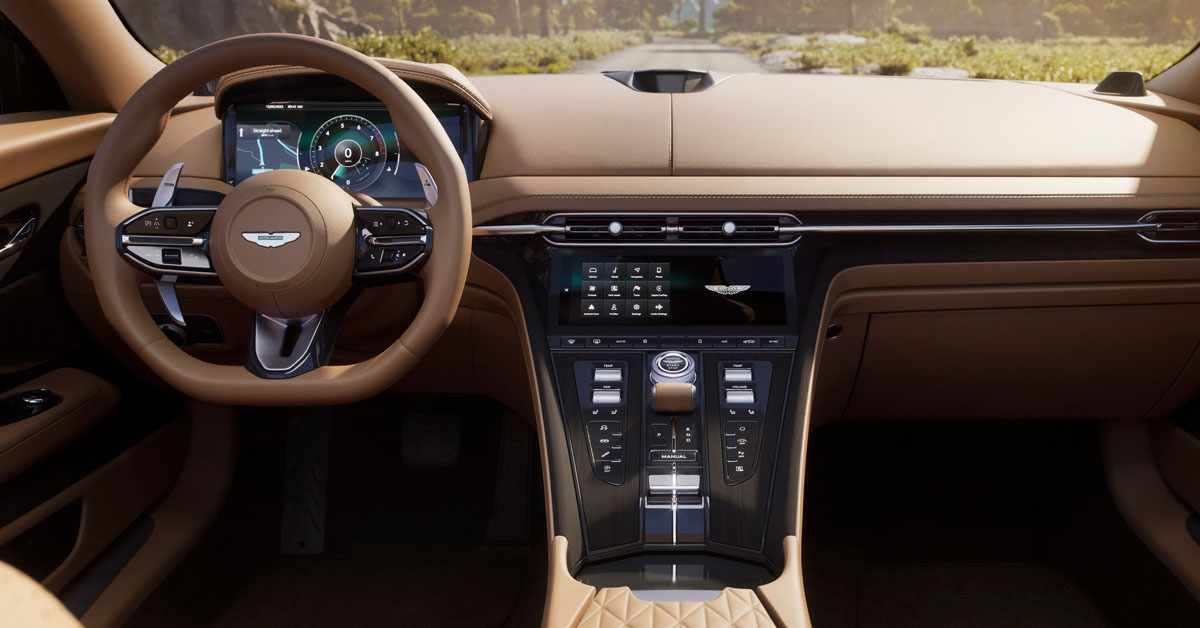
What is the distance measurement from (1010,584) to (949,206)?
3.62ft

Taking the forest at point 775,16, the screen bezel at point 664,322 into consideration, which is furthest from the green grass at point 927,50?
the screen bezel at point 664,322

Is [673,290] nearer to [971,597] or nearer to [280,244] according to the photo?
[280,244]

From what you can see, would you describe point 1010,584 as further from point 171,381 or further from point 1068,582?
point 171,381

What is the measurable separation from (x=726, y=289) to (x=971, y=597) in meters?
1.12

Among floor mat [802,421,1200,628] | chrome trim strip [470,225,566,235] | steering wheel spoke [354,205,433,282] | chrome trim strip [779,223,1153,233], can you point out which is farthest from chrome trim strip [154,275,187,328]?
floor mat [802,421,1200,628]

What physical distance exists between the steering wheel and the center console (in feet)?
1.37

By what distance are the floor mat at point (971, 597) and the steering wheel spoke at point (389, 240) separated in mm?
1440

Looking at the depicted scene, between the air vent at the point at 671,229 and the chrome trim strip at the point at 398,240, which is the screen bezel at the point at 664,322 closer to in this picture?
the air vent at the point at 671,229

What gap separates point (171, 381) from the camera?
4.52 ft

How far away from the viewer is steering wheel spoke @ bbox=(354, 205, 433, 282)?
4.56ft

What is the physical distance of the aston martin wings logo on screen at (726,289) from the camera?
174 centimetres

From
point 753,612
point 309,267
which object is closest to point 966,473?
point 753,612

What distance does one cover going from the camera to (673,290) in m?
1.74

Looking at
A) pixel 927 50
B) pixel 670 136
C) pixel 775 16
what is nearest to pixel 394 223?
pixel 670 136
